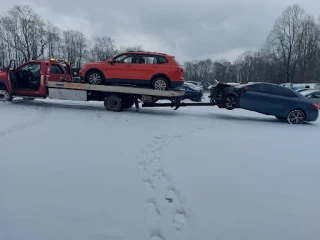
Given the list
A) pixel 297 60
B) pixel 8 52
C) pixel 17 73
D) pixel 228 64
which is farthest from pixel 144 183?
pixel 228 64

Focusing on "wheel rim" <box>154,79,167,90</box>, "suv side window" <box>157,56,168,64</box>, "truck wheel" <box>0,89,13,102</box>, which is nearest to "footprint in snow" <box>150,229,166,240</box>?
"wheel rim" <box>154,79,167,90</box>

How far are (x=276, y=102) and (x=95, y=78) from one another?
700 cm

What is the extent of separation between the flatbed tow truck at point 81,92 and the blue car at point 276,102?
1233mm

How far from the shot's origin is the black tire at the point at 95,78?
30.7ft

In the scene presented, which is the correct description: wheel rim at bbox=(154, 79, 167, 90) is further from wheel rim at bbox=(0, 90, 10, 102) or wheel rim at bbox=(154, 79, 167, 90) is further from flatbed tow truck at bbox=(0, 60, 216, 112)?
wheel rim at bbox=(0, 90, 10, 102)

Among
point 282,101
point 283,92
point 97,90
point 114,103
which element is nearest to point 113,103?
point 114,103

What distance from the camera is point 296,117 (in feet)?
30.3

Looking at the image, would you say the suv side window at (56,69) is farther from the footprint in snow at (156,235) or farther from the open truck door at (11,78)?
the footprint in snow at (156,235)

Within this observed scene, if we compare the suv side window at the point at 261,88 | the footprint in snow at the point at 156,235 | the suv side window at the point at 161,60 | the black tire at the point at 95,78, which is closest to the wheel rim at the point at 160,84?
the suv side window at the point at 161,60

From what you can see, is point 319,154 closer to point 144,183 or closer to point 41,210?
point 144,183

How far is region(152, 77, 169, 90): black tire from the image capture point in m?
9.05

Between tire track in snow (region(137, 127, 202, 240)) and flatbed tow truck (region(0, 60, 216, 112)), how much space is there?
4.89 meters

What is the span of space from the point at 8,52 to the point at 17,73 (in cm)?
5944

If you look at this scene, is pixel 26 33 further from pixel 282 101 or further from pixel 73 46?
pixel 282 101
